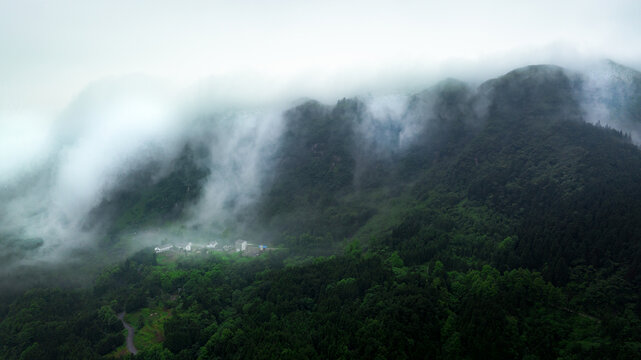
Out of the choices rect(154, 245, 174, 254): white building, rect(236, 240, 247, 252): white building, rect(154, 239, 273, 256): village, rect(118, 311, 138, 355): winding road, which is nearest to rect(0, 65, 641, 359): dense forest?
rect(118, 311, 138, 355): winding road

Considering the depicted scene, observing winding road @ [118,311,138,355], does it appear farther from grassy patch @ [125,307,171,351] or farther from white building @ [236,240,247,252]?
white building @ [236,240,247,252]

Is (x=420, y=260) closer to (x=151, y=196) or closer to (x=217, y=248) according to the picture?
(x=217, y=248)

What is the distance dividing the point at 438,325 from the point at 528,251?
25711 millimetres

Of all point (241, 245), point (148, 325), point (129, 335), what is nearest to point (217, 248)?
point (241, 245)

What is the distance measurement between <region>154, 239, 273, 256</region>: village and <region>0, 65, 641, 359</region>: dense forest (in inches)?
212

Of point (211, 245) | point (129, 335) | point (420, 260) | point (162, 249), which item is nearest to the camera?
point (129, 335)

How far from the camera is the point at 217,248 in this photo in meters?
132

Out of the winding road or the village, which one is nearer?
the winding road

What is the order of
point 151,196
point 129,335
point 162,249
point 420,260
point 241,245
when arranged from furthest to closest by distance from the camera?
point 151,196, point 162,249, point 241,245, point 420,260, point 129,335

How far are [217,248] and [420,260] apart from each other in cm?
7438

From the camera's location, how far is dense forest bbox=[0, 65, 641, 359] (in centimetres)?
5866

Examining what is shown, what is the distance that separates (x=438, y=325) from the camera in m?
61.3

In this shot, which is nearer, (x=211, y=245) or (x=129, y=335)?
(x=129, y=335)

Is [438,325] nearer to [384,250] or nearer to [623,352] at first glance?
[623,352]
